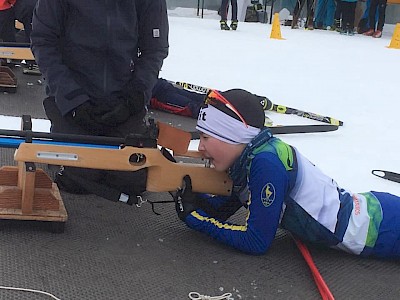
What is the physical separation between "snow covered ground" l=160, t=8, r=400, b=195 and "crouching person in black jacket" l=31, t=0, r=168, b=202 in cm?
110

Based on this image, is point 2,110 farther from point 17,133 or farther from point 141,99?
point 17,133

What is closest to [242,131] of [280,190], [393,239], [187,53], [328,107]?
[280,190]

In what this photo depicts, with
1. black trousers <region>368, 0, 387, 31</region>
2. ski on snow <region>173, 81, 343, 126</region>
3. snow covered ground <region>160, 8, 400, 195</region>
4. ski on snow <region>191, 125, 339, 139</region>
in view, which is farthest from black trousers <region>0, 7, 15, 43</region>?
black trousers <region>368, 0, 387, 31</region>

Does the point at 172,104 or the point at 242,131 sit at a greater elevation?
the point at 242,131

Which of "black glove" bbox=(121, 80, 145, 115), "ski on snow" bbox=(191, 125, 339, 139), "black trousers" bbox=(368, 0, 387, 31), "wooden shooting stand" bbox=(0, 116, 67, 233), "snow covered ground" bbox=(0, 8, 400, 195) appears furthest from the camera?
"black trousers" bbox=(368, 0, 387, 31)

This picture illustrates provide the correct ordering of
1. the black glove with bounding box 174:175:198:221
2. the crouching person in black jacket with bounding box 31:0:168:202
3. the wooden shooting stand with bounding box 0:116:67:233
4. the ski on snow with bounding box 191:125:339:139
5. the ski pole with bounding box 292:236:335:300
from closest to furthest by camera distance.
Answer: the ski pole with bounding box 292:236:335:300
the wooden shooting stand with bounding box 0:116:67:233
the black glove with bounding box 174:175:198:221
the crouching person in black jacket with bounding box 31:0:168:202
the ski on snow with bounding box 191:125:339:139

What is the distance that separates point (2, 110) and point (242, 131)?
2.16 m

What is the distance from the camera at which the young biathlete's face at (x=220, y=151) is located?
195 centimetres

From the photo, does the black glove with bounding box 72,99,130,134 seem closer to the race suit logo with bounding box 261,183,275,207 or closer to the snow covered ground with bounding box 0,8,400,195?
the race suit logo with bounding box 261,183,275,207

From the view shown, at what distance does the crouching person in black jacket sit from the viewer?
7.68 feet

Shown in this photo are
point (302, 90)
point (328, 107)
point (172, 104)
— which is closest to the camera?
point (172, 104)

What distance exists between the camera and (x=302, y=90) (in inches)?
208

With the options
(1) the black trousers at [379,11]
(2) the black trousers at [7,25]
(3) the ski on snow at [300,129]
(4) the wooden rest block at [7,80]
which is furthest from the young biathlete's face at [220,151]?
(1) the black trousers at [379,11]

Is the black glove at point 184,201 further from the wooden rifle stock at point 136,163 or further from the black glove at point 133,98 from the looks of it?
the black glove at point 133,98
